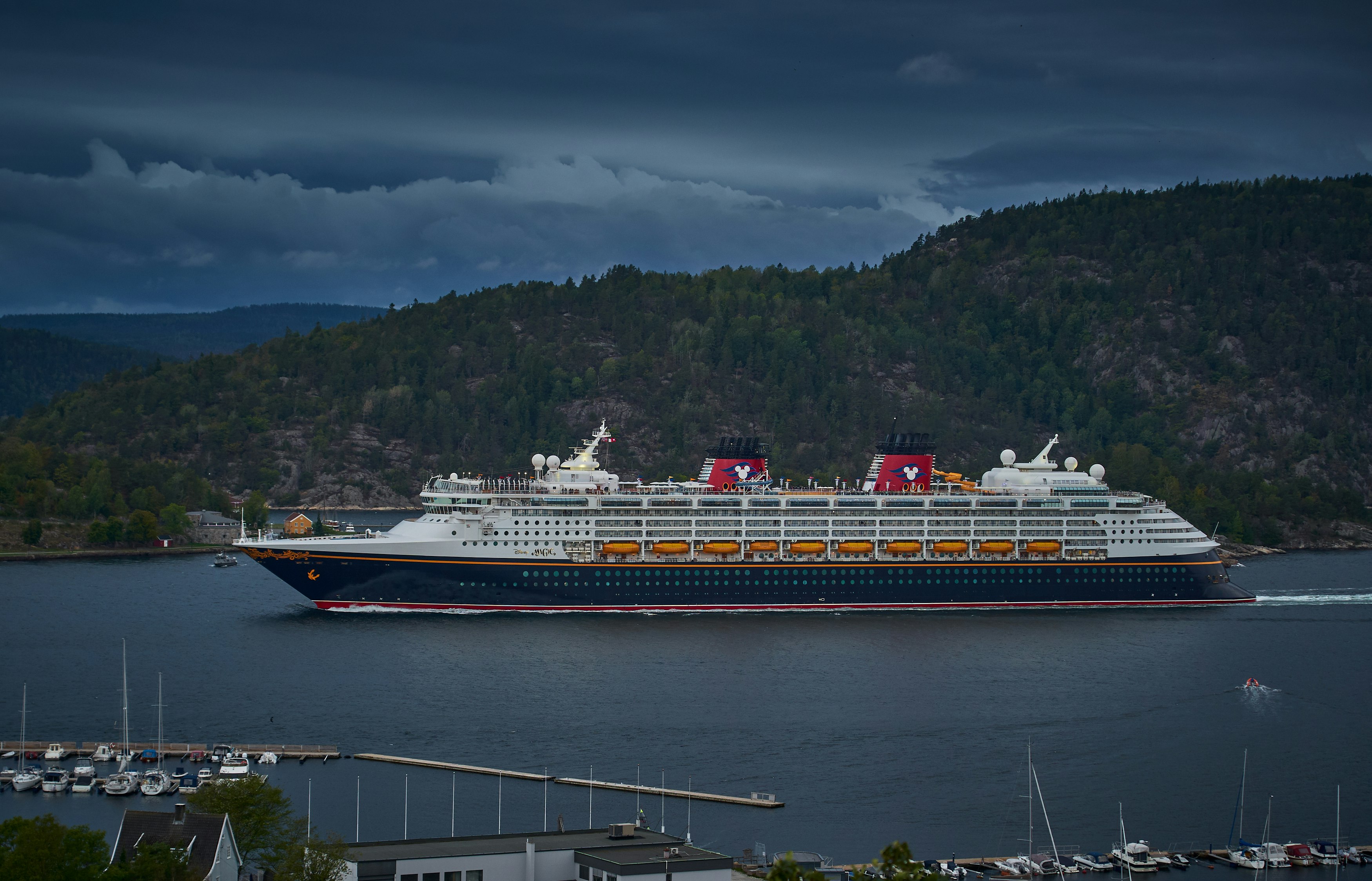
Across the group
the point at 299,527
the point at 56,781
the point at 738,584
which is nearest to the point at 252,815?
the point at 56,781

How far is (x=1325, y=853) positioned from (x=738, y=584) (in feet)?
122

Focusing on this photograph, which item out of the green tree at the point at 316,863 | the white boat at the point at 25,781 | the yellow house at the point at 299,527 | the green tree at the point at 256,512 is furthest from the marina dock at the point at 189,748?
the green tree at the point at 256,512

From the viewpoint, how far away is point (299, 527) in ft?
360

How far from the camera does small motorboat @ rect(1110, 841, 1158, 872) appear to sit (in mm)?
38656

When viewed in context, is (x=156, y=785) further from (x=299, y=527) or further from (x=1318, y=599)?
(x=299, y=527)

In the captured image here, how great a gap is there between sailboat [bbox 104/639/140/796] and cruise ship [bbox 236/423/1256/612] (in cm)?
2215

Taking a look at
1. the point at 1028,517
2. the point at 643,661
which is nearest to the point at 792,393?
the point at 1028,517

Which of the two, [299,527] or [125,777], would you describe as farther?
[299,527]

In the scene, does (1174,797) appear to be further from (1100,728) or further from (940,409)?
(940,409)

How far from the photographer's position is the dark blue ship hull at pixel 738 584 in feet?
233

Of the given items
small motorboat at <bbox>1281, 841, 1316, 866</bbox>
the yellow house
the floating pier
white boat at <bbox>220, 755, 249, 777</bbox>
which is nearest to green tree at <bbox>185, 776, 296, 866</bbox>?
white boat at <bbox>220, 755, 249, 777</bbox>

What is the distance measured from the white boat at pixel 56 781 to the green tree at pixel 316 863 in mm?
14730

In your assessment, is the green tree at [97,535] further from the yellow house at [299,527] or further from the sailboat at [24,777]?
the sailboat at [24,777]

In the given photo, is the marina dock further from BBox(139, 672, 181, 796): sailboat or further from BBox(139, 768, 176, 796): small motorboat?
BBox(139, 768, 176, 796): small motorboat
